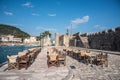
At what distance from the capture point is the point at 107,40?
90.6 ft

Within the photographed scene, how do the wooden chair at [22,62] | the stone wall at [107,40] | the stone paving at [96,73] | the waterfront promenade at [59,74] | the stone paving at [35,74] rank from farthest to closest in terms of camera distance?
the stone wall at [107,40] < the wooden chair at [22,62] < the stone paving at [96,73] < the waterfront promenade at [59,74] < the stone paving at [35,74]

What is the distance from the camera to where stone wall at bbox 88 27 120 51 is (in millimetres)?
24663

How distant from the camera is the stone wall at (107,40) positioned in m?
24.7

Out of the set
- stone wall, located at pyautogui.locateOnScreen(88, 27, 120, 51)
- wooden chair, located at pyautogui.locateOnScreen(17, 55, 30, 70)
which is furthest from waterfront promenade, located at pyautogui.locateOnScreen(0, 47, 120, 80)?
stone wall, located at pyautogui.locateOnScreen(88, 27, 120, 51)

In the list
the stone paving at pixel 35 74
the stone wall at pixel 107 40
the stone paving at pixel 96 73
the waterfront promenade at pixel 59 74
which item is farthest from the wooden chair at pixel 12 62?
the stone wall at pixel 107 40

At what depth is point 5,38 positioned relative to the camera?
487 ft

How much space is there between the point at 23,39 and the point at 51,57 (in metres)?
147

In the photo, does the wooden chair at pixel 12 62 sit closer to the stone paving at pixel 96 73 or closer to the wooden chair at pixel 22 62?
the wooden chair at pixel 22 62

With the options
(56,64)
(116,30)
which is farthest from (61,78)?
(116,30)

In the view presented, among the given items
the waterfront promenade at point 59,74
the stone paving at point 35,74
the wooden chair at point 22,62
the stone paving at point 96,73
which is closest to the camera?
the stone paving at point 35,74

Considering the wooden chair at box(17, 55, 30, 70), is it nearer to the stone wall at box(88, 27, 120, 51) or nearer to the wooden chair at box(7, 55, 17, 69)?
the wooden chair at box(7, 55, 17, 69)

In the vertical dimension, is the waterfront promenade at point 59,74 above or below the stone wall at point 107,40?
below

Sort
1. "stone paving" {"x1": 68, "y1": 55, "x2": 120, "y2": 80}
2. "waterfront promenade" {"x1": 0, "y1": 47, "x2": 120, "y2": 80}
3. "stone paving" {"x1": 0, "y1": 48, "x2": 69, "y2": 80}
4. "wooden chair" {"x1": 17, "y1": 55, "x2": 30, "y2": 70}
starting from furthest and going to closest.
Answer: "wooden chair" {"x1": 17, "y1": 55, "x2": 30, "y2": 70} → "stone paving" {"x1": 68, "y1": 55, "x2": 120, "y2": 80} → "waterfront promenade" {"x1": 0, "y1": 47, "x2": 120, "y2": 80} → "stone paving" {"x1": 0, "y1": 48, "x2": 69, "y2": 80}

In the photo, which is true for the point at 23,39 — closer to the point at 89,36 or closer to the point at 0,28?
the point at 0,28
